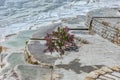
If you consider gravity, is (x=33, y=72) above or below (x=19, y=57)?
above

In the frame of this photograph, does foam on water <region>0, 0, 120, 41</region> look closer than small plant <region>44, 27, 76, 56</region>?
No

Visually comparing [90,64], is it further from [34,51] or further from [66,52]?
[34,51]

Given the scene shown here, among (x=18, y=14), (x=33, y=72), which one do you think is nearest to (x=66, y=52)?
(x=33, y=72)

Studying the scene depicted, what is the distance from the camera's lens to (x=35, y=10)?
177 ft

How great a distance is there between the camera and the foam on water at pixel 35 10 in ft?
144

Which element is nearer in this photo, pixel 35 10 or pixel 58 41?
pixel 58 41

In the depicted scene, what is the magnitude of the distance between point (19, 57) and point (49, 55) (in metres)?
5.47

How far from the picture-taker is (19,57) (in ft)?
84.9

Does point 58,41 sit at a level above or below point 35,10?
above

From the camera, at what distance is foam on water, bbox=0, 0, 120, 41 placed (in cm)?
4391

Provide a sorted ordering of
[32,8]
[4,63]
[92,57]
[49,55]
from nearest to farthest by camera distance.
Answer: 1. [92,57]
2. [49,55]
3. [4,63]
4. [32,8]

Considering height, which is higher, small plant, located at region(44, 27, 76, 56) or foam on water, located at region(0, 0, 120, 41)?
small plant, located at region(44, 27, 76, 56)

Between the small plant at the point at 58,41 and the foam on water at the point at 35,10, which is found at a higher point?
the small plant at the point at 58,41

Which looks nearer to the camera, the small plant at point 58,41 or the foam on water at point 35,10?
the small plant at point 58,41
